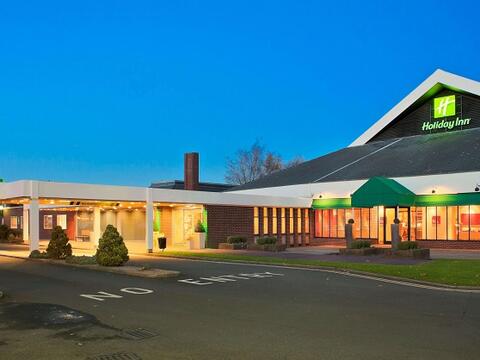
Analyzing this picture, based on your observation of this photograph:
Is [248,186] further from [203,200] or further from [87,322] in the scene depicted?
[87,322]

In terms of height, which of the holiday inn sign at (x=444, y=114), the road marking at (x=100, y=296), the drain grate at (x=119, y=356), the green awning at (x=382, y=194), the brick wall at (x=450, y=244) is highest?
the holiday inn sign at (x=444, y=114)

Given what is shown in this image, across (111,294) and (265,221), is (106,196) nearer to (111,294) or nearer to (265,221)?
(265,221)

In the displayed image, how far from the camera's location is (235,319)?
9.25 meters

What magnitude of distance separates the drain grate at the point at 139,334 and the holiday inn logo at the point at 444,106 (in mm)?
35037

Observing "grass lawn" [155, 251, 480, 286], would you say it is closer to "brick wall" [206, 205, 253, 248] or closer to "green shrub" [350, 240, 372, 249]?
"green shrub" [350, 240, 372, 249]

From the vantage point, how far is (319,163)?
139ft

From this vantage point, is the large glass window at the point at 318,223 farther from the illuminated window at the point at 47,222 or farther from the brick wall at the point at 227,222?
the illuminated window at the point at 47,222

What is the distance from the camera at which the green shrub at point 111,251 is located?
18.2m

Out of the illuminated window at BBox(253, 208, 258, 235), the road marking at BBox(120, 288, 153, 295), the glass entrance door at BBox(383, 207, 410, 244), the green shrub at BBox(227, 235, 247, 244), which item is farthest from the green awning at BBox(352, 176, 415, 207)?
the road marking at BBox(120, 288, 153, 295)

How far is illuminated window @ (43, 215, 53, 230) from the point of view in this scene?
144 feet

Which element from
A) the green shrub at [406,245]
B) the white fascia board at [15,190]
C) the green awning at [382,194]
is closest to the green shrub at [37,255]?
the white fascia board at [15,190]

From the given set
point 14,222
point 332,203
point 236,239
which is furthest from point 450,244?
point 14,222

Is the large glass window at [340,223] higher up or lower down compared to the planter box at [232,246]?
higher up

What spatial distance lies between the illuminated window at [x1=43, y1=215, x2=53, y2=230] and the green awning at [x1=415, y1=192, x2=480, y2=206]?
98.8ft
